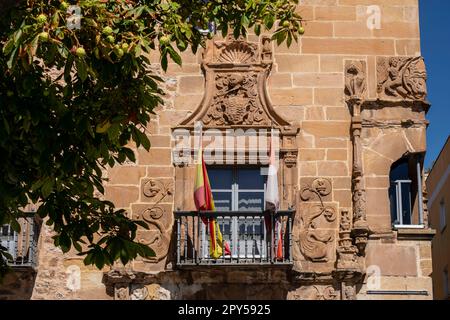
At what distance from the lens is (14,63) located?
9.36m

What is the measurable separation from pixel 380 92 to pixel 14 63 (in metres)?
8.51

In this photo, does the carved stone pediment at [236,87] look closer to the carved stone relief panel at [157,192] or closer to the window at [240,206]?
the window at [240,206]

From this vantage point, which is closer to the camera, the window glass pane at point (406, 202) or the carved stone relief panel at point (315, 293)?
the carved stone relief panel at point (315, 293)


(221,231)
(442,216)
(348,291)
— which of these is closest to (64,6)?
(221,231)

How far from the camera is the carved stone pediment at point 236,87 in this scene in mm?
16484

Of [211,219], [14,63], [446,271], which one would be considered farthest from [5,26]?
[446,271]

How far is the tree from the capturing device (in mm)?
9672

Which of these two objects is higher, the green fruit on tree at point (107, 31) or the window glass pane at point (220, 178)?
the green fruit on tree at point (107, 31)

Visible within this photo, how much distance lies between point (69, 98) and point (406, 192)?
778cm

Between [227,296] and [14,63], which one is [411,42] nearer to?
[227,296]

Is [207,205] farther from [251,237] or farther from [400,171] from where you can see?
[400,171]

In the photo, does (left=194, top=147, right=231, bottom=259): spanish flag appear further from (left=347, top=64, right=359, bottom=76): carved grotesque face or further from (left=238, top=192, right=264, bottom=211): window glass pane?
(left=347, top=64, right=359, bottom=76): carved grotesque face

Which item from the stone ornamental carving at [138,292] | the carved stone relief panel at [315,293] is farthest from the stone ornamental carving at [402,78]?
the stone ornamental carving at [138,292]

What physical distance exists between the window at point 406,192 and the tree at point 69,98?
6874 mm
